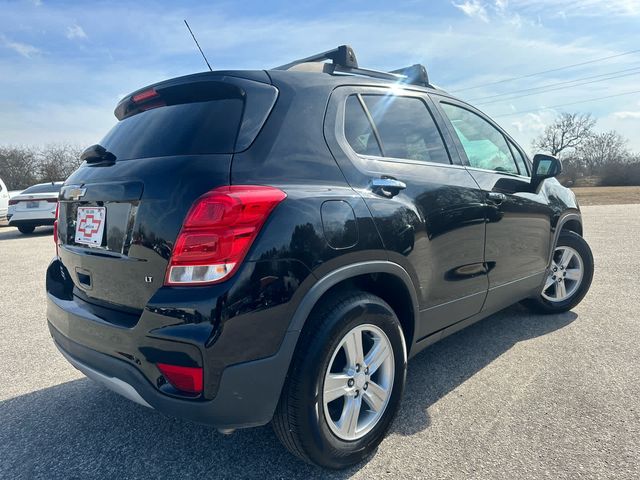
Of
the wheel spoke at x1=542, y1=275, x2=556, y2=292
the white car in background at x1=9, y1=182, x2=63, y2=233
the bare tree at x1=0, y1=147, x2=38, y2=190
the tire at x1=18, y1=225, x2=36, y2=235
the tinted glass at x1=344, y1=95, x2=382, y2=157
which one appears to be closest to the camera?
the tinted glass at x1=344, y1=95, x2=382, y2=157

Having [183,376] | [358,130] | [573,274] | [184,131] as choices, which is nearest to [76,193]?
[184,131]

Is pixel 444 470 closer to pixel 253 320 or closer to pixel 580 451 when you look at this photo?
pixel 580 451

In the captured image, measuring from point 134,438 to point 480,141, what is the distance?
293 cm

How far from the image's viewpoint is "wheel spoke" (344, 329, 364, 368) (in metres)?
2.08

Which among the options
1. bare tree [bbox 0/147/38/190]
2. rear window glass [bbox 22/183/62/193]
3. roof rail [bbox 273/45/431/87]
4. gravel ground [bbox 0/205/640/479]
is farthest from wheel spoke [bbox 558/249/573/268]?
bare tree [bbox 0/147/38/190]

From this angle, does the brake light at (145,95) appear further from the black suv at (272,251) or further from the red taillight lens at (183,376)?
the red taillight lens at (183,376)

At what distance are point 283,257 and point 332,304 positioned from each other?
38 cm

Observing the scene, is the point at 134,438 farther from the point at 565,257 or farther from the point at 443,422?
the point at 565,257

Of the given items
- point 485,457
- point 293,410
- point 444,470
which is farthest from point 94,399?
point 485,457

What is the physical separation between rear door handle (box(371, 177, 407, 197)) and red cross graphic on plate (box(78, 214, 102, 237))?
131 centimetres

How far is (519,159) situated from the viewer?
3695 millimetres

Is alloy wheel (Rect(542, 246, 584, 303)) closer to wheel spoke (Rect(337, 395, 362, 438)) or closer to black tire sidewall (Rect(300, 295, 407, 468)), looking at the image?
black tire sidewall (Rect(300, 295, 407, 468))

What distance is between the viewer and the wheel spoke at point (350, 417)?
210cm

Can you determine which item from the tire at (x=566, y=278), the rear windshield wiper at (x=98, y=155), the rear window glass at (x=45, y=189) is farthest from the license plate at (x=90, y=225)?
the rear window glass at (x=45, y=189)
